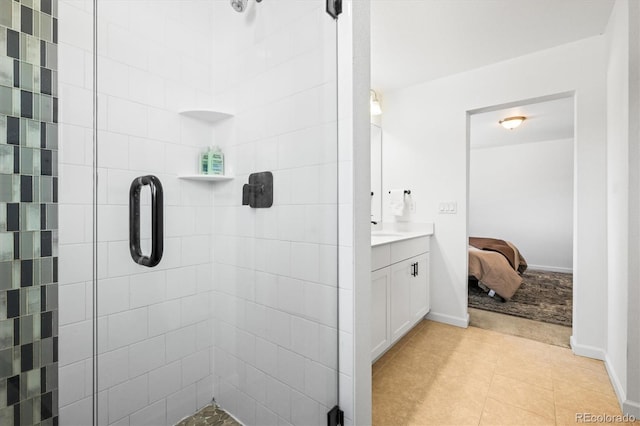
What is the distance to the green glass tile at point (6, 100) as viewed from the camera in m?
0.77

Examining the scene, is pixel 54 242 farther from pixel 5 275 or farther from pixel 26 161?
pixel 26 161

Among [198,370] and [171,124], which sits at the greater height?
[171,124]

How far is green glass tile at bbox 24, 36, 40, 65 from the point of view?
83 cm

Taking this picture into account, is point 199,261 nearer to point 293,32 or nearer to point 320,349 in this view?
point 320,349

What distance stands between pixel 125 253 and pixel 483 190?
6.29 meters

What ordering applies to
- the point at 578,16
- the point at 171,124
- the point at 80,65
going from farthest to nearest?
the point at 578,16 → the point at 171,124 → the point at 80,65

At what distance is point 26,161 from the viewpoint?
813 mm

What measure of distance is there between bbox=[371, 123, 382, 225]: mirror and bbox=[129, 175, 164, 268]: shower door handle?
245 centimetres

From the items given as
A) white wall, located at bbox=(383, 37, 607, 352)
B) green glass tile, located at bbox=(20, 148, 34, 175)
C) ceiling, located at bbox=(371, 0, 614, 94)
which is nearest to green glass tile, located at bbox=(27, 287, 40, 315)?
green glass tile, located at bbox=(20, 148, 34, 175)

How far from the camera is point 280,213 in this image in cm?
120

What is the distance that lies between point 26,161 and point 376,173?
2.81 m

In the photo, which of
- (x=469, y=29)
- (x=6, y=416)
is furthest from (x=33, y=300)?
(x=469, y=29)

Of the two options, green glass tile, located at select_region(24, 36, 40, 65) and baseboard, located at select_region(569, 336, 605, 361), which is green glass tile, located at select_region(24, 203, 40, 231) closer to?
green glass tile, located at select_region(24, 36, 40, 65)

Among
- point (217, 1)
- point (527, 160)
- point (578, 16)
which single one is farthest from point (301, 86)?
point (527, 160)
